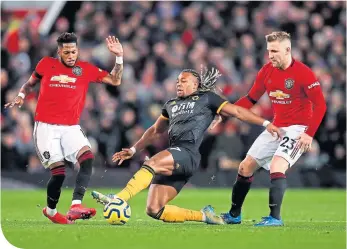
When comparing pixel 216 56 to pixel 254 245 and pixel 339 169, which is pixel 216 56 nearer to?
pixel 339 169

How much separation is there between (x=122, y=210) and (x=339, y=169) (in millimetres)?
10510

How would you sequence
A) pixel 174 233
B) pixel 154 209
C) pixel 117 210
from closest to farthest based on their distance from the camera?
pixel 174 233 → pixel 117 210 → pixel 154 209

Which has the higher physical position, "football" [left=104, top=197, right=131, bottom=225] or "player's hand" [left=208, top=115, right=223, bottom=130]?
"player's hand" [left=208, top=115, right=223, bottom=130]

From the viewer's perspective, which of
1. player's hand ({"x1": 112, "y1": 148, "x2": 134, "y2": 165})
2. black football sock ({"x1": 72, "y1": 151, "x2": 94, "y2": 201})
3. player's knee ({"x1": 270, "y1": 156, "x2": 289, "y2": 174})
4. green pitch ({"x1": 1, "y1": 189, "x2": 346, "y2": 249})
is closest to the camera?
green pitch ({"x1": 1, "y1": 189, "x2": 346, "y2": 249})

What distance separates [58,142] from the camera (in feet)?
41.2

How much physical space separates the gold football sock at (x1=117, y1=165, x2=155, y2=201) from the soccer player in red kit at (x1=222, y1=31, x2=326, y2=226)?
1.53 metres

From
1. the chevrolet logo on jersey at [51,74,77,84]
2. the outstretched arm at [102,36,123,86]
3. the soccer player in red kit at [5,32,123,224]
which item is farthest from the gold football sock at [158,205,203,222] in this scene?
the chevrolet logo on jersey at [51,74,77,84]

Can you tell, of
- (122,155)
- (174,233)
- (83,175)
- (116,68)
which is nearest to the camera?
(174,233)

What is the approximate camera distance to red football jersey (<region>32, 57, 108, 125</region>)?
40.9 feet

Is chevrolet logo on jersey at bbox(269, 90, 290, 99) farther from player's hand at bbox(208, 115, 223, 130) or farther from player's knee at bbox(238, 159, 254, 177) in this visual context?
player's knee at bbox(238, 159, 254, 177)

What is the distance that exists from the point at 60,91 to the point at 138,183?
1988 mm

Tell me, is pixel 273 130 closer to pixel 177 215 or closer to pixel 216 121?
pixel 216 121

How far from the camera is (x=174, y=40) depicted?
899 inches

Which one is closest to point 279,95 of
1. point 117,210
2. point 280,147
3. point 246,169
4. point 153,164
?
point 280,147
